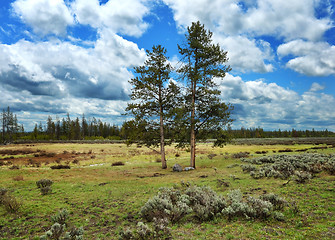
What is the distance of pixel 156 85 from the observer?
2209 centimetres

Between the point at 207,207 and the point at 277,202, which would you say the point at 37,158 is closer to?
the point at 207,207

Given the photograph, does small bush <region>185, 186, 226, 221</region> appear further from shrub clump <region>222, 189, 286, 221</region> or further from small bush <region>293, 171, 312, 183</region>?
small bush <region>293, 171, 312, 183</region>

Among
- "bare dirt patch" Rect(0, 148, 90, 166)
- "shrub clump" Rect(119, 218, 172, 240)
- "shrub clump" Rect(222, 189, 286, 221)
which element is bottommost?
"bare dirt patch" Rect(0, 148, 90, 166)

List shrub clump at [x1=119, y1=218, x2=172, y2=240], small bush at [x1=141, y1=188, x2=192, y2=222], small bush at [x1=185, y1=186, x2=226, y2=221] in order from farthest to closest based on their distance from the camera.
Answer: small bush at [x1=141, y1=188, x2=192, y2=222], small bush at [x1=185, y1=186, x2=226, y2=221], shrub clump at [x1=119, y1=218, x2=172, y2=240]

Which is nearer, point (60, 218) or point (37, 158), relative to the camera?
point (60, 218)

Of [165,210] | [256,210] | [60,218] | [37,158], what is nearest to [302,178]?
[256,210]

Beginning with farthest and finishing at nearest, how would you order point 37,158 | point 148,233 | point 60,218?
point 37,158 → point 60,218 → point 148,233

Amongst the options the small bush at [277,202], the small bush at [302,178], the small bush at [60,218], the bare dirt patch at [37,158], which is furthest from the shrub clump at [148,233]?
the bare dirt patch at [37,158]

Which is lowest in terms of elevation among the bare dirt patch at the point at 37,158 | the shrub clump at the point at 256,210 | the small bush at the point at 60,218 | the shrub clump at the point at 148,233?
the bare dirt patch at the point at 37,158

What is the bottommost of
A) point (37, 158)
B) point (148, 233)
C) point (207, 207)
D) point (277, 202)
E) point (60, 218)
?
point (37, 158)

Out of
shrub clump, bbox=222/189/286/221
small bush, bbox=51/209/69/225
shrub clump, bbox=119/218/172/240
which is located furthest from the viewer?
small bush, bbox=51/209/69/225

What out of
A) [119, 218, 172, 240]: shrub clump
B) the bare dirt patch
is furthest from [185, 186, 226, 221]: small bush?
the bare dirt patch

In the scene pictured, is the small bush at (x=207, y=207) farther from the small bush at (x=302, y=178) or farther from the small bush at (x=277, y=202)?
the small bush at (x=302, y=178)

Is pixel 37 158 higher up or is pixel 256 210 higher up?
pixel 256 210
